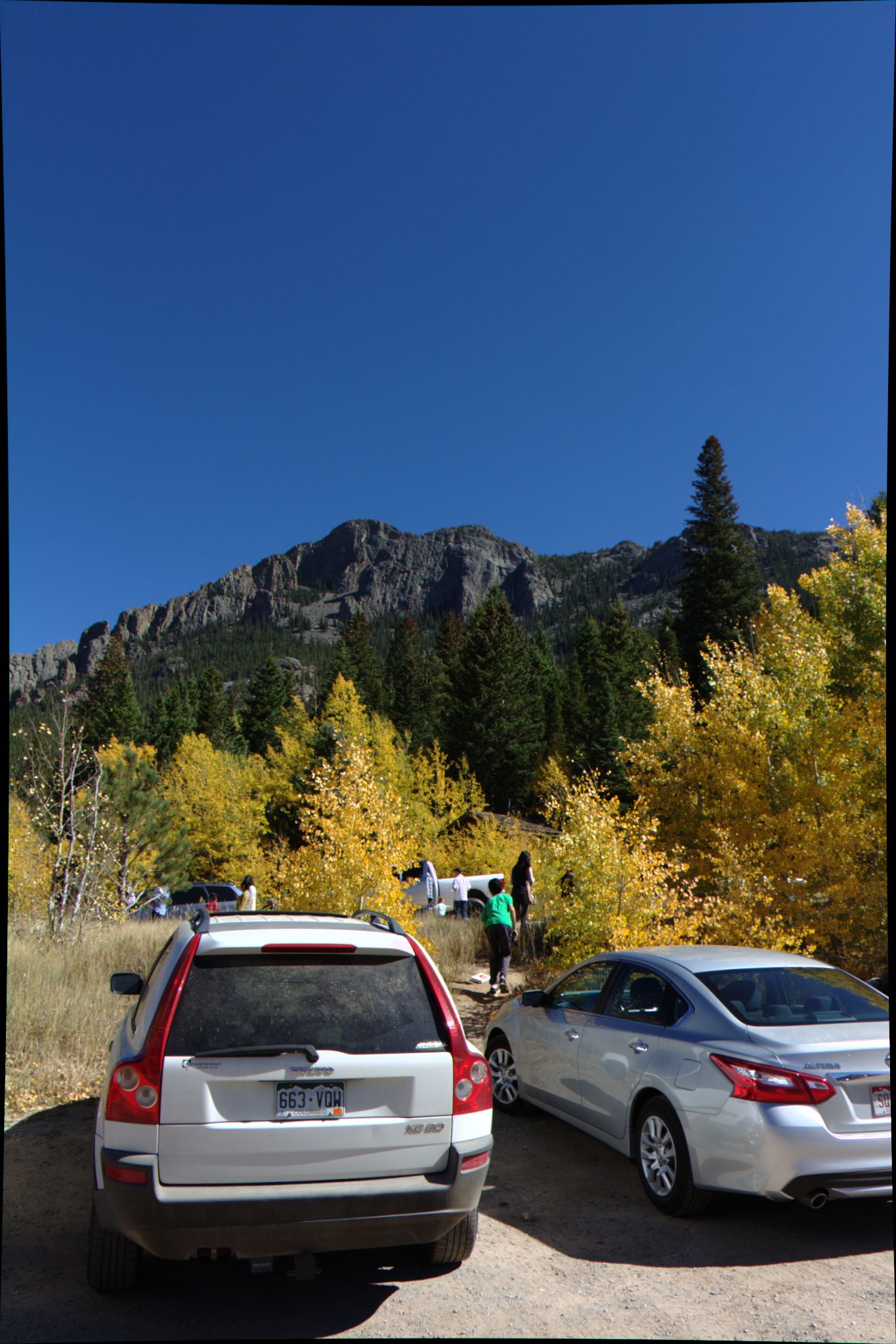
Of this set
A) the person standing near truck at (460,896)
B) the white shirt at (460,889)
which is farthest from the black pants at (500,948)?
the white shirt at (460,889)

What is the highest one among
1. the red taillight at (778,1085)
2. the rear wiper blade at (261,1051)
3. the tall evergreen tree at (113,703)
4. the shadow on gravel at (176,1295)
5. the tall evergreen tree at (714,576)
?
the tall evergreen tree at (714,576)

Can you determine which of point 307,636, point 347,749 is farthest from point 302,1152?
point 307,636

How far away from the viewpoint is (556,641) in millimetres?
157750

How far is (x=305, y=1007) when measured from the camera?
12.6 ft

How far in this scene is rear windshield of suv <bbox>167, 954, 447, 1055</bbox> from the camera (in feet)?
12.1

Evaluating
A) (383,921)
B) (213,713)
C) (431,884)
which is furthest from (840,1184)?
(213,713)

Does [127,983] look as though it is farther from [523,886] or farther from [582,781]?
[582,781]

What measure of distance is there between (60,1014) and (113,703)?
6604cm

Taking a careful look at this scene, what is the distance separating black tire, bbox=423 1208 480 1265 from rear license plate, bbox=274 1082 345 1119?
106cm

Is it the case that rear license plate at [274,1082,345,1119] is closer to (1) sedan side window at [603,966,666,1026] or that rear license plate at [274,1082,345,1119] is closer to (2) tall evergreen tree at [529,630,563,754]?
(1) sedan side window at [603,966,666,1026]

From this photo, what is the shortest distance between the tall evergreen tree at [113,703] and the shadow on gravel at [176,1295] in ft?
218

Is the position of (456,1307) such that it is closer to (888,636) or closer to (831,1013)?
(831,1013)

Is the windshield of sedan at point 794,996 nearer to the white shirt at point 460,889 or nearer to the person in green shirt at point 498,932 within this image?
the person in green shirt at point 498,932

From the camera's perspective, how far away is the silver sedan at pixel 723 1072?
14.8 feet
